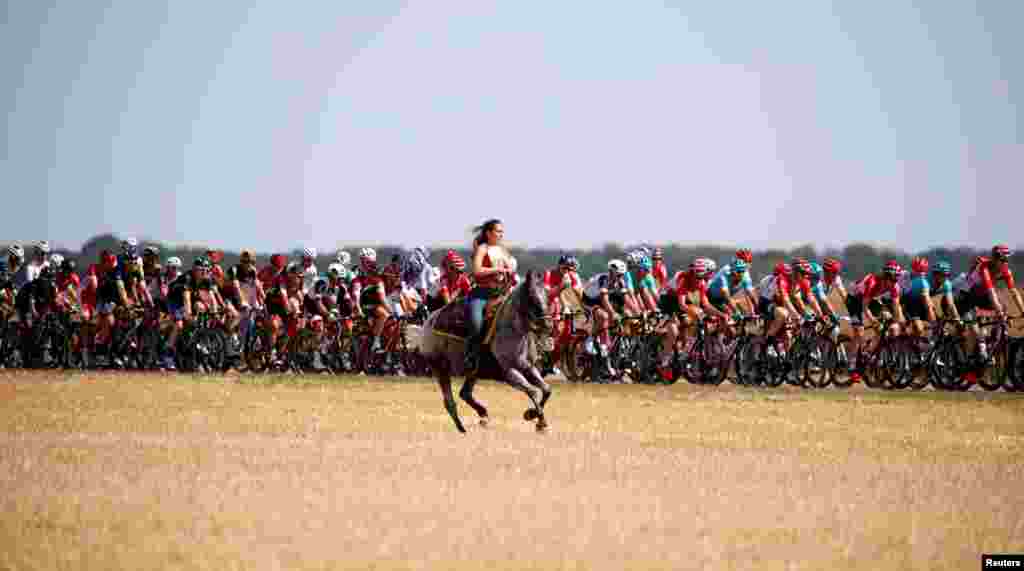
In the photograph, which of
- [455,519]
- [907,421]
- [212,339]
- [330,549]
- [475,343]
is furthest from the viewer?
[212,339]

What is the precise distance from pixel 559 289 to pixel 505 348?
40.9 ft

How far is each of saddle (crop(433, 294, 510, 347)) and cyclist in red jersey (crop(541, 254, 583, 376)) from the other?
1112 centimetres

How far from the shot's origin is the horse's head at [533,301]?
67.1 feet

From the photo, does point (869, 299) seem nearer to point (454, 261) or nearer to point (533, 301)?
point (454, 261)

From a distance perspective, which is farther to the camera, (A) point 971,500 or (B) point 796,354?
(B) point 796,354

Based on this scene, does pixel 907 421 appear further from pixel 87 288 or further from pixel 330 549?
pixel 87 288

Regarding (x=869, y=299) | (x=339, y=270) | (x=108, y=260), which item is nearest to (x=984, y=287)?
(x=869, y=299)

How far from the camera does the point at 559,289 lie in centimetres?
3309

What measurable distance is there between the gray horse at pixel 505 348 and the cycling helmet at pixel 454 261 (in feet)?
20.5

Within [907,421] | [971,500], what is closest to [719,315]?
[907,421]

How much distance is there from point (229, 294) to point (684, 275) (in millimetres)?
10215

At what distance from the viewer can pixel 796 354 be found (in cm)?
3184

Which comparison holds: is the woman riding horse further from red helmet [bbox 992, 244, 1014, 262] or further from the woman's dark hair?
red helmet [bbox 992, 244, 1014, 262]

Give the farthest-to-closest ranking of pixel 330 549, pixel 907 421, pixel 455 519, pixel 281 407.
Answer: pixel 281 407
pixel 907 421
pixel 455 519
pixel 330 549
